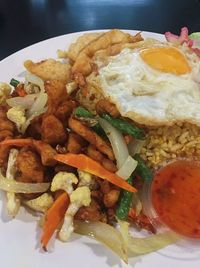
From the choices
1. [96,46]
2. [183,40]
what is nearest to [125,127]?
[96,46]

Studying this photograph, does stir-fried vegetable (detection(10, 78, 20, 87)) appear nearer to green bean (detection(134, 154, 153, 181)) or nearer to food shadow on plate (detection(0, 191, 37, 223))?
food shadow on plate (detection(0, 191, 37, 223))

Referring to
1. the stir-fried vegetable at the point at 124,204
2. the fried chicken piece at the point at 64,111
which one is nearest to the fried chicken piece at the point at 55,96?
the fried chicken piece at the point at 64,111

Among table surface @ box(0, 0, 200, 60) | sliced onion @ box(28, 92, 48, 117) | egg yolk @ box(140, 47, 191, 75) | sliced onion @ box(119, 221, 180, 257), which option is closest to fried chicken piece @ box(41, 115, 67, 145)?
sliced onion @ box(28, 92, 48, 117)

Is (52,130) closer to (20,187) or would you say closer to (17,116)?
(17,116)

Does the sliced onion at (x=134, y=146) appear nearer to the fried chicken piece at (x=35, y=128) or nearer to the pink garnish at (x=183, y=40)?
the fried chicken piece at (x=35, y=128)

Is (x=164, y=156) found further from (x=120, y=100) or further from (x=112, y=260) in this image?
(x=112, y=260)

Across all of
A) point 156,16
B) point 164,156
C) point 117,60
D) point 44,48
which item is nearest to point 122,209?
point 164,156
